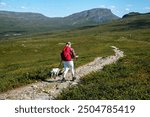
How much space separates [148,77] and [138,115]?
411 inches

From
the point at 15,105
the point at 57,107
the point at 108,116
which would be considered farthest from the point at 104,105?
the point at 15,105

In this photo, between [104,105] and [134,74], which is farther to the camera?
[134,74]

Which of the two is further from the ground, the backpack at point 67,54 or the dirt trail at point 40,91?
the backpack at point 67,54

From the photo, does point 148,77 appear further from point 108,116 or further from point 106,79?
point 108,116

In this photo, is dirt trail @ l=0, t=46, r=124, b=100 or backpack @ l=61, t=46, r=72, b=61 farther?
backpack @ l=61, t=46, r=72, b=61

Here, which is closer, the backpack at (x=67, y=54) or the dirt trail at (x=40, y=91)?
the dirt trail at (x=40, y=91)

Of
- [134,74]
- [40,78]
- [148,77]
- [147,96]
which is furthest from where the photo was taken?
[40,78]

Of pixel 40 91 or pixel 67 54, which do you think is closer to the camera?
pixel 40 91

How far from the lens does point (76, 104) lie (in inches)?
467

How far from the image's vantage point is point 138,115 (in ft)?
35.8

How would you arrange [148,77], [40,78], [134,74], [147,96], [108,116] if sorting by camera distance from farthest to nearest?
[40,78] < [134,74] < [148,77] < [147,96] < [108,116]

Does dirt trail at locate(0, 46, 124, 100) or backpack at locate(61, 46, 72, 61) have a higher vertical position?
backpack at locate(61, 46, 72, 61)

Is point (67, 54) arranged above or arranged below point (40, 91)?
above

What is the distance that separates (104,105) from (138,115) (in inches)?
53.5
